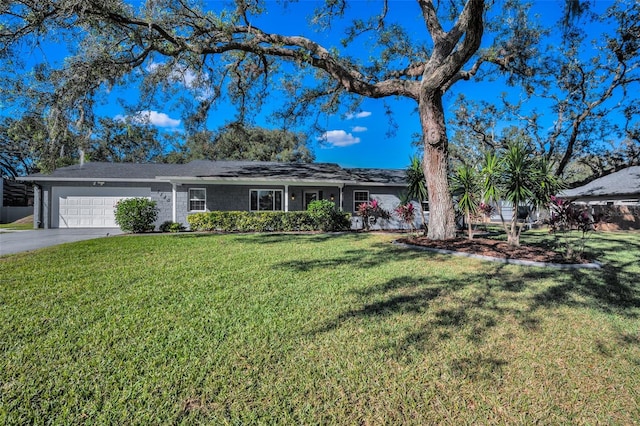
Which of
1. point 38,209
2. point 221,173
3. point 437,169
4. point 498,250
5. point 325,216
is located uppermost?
point 221,173

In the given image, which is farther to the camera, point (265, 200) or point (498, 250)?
point (265, 200)

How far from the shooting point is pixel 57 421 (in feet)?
6.41

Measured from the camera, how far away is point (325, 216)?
13.6 m

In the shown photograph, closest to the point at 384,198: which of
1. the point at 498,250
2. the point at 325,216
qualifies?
the point at 325,216

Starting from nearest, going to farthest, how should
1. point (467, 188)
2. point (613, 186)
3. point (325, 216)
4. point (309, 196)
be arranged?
1. point (467, 188)
2. point (325, 216)
3. point (309, 196)
4. point (613, 186)

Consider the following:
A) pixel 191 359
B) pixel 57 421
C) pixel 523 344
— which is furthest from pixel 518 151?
pixel 57 421

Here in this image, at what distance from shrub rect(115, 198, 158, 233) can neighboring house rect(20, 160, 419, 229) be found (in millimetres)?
2038

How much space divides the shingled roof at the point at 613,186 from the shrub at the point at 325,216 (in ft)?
46.6

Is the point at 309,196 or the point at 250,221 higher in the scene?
the point at 309,196

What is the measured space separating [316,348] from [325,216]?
10.8 meters

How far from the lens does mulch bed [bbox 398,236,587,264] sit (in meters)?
6.78

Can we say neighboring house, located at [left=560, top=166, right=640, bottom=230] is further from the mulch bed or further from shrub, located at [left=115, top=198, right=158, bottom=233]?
shrub, located at [left=115, top=198, right=158, bottom=233]

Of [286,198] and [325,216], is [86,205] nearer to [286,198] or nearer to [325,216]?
[286,198]

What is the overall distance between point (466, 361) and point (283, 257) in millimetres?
4842
